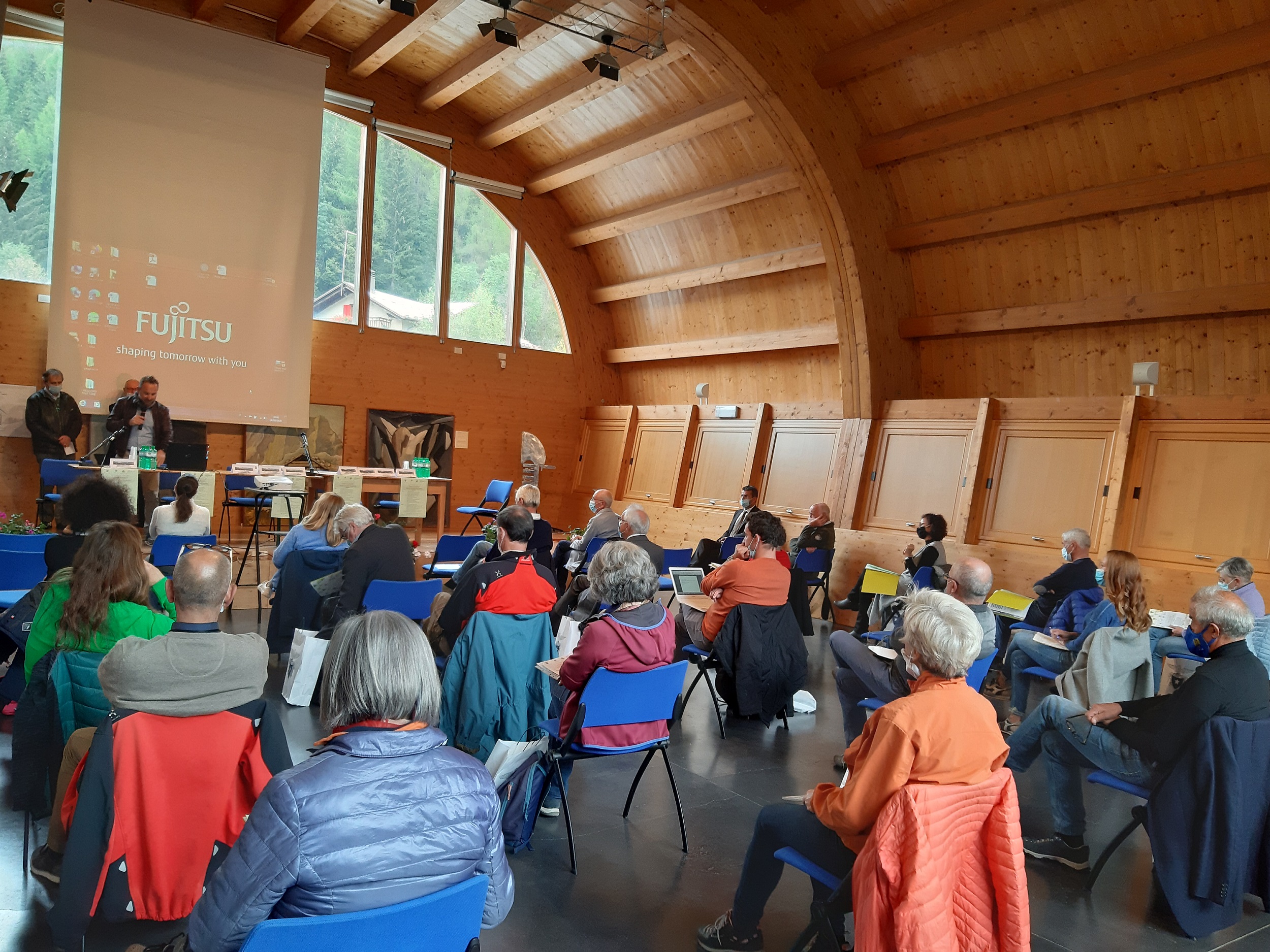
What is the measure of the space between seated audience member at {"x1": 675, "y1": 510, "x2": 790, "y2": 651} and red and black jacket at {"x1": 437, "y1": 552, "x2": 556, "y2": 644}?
135 cm

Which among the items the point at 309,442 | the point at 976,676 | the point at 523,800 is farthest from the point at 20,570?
the point at 309,442

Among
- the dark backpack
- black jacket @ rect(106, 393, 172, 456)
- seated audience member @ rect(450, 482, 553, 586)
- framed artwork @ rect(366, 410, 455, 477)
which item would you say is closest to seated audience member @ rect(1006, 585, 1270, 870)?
→ the dark backpack

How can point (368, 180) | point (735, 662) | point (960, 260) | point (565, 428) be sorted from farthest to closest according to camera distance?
1. point (565, 428)
2. point (368, 180)
3. point (960, 260)
4. point (735, 662)

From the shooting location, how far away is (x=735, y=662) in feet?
16.7

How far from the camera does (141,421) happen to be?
10.0 metres

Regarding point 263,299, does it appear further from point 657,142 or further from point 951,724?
point 951,724

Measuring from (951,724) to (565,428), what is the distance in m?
13.0

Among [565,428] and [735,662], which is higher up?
[565,428]

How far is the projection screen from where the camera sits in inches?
405

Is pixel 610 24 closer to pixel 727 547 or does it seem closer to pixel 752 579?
→ pixel 727 547

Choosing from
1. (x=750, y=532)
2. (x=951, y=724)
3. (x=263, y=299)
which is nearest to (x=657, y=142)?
(x=263, y=299)

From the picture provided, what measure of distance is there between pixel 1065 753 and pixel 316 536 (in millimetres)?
4063

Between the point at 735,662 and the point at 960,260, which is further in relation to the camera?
the point at 960,260

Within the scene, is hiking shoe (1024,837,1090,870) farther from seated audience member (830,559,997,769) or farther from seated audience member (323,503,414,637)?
seated audience member (323,503,414,637)
